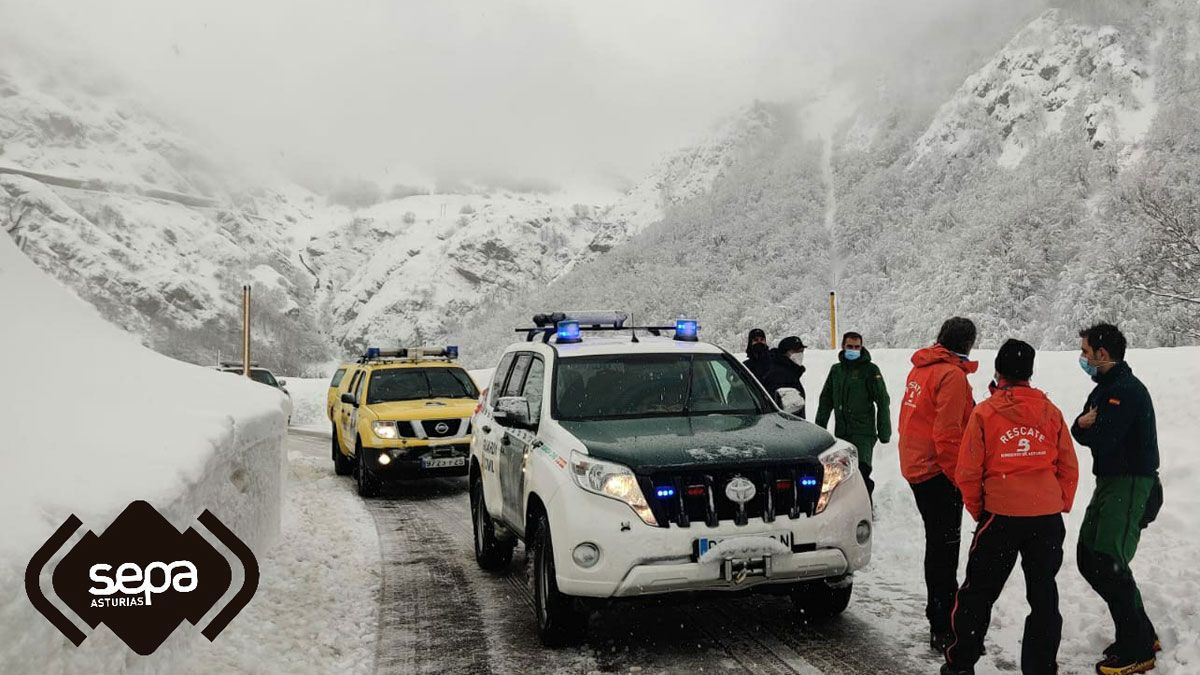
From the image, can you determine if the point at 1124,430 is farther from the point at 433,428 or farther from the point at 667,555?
the point at 433,428

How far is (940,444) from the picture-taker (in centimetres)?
477

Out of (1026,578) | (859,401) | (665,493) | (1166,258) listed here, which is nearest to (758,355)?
(859,401)

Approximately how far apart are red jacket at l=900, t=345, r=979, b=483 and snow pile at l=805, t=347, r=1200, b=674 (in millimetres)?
1125

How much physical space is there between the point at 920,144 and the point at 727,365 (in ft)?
304

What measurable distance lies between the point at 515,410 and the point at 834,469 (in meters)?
2.13

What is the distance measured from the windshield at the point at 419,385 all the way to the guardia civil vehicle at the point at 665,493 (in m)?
7.02

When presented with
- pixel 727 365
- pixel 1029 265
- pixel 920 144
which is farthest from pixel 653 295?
pixel 727 365

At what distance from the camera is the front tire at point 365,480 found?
11.9m

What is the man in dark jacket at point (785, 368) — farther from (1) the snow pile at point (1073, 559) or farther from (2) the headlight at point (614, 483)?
(2) the headlight at point (614, 483)

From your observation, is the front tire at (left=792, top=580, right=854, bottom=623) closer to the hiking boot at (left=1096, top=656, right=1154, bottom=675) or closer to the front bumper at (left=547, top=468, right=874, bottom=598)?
the front bumper at (left=547, top=468, right=874, bottom=598)

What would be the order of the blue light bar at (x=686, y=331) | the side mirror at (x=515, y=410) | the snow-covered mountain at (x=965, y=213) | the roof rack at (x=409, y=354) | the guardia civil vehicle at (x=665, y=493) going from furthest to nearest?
the snow-covered mountain at (x=965, y=213), the roof rack at (x=409, y=354), the blue light bar at (x=686, y=331), the side mirror at (x=515, y=410), the guardia civil vehicle at (x=665, y=493)

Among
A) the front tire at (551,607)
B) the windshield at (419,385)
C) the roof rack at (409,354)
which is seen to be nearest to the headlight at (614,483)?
the front tire at (551,607)

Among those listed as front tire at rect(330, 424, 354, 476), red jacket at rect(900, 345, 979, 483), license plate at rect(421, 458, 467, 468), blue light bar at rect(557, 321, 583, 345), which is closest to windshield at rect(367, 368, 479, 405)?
license plate at rect(421, 458, 467, 468)

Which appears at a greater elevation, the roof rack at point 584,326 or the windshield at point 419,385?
the roof rack at point 584,326
